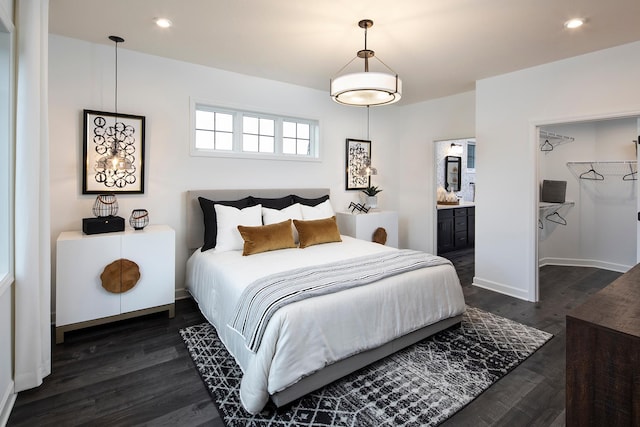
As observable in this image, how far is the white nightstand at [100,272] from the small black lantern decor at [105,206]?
24 centimetres

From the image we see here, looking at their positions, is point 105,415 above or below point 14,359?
below

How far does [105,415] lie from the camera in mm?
1901

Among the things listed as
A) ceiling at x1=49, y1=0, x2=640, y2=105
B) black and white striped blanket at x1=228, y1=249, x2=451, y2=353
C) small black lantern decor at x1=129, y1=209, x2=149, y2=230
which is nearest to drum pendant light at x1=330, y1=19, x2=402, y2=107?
ceiling at x1=49, y1=0, x2=640, y2=105

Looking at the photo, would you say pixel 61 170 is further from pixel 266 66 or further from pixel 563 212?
pixel 563 212

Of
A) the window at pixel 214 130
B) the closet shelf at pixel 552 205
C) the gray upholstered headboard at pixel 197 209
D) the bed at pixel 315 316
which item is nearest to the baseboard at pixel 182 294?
the bed at pixel 315 316

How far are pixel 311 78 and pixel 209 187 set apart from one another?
179 cm

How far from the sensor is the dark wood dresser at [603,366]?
3.48 feet

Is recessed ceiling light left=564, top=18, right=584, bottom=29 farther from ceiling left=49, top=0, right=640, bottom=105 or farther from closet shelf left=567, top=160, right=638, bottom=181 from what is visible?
closet shelf left=567, top=160, right=638, bottom=181

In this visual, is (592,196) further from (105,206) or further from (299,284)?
(105,206)

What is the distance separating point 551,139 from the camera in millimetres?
5230

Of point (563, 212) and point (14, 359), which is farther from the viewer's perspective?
point (563, 212)

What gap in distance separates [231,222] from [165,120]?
128 cm

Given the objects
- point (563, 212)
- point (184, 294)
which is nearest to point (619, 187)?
point (563, 212)

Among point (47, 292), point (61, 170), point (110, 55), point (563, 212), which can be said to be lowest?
point (47, 292)
